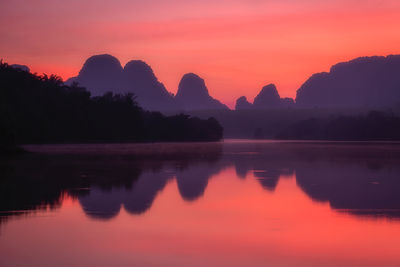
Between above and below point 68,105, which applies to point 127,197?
below

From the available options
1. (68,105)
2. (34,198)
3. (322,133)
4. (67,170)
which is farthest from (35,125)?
(322,133)

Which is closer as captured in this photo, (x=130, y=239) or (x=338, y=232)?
(x=130, y=239)

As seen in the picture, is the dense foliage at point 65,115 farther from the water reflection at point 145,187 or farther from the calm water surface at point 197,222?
the calm water surface at point 197,222

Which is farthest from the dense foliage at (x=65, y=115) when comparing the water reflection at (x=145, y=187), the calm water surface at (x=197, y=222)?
the calm water surface at (x=197, y=222)

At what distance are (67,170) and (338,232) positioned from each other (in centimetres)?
1781

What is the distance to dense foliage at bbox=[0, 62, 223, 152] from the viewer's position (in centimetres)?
6694

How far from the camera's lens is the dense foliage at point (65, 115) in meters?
66.9

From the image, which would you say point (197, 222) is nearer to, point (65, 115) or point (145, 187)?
point (145, 187)

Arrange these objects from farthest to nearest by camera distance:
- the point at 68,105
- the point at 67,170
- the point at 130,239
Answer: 1. the point at 68,105
2. the point at 67,170
3. the point at 130,239

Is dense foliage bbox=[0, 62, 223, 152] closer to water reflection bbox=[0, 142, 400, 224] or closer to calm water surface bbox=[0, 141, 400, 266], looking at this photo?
water reflection bbox=[0, 142, 400, 224]

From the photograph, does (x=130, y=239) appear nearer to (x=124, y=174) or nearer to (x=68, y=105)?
(x=124, y=174)

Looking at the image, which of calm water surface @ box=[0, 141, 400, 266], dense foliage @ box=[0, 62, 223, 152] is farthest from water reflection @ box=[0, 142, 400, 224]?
dense foliage @ box=[0, 62, 223, 152]

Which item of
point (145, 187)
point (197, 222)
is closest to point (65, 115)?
point (145, 187)

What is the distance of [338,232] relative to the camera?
11.0m
